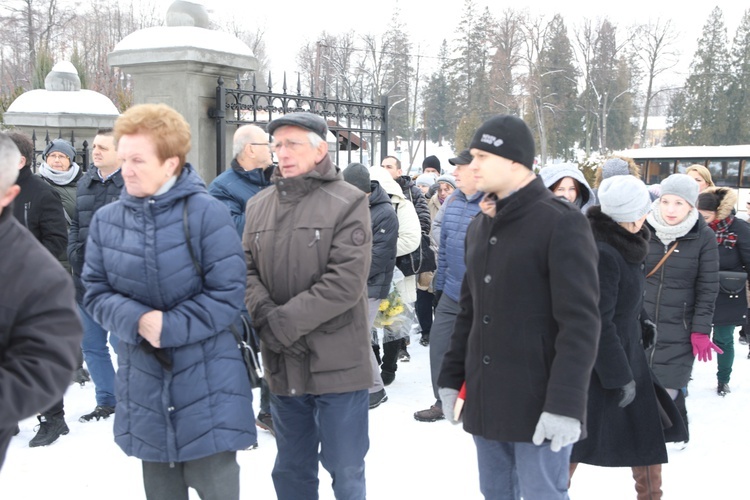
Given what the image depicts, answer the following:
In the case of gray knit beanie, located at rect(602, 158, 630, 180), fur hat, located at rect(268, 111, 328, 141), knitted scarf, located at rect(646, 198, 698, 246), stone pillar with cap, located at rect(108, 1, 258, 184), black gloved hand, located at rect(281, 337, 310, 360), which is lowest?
black gloved hand, located at rect(281, 337, 310, 360)

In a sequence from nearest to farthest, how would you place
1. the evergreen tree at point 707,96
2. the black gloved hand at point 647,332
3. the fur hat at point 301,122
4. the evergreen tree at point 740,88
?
the fur hat at point 301,122, the black gloved hand at point 647,332, the evergreen tree at point 740,88, the evergreen tree at point 707,96

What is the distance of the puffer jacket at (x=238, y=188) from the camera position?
4.39m

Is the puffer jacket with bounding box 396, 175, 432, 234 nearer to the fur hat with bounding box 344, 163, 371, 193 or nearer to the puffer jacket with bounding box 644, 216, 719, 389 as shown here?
the fur hat with bounding box 344, 163, 371, 193

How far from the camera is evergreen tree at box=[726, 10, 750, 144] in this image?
4881 centimetres

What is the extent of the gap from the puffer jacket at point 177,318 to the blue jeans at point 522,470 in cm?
97

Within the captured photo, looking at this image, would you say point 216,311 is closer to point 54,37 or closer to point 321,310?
point 321,310

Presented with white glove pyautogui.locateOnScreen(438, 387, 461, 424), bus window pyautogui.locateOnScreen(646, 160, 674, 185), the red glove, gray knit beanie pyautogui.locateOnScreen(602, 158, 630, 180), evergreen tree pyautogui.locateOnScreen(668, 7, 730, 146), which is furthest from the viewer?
evergreen tree pyautogui.locateOnScreen(668, 7, 730, 146)

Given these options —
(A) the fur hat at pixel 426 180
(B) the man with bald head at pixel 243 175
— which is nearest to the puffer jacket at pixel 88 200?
(B) the man with bald head at pixel 243 175

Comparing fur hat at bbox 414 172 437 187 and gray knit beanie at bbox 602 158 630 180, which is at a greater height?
gray knit beanie at bbox 602 158 630 180

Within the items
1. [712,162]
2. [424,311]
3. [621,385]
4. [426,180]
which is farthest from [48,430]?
[712,162]

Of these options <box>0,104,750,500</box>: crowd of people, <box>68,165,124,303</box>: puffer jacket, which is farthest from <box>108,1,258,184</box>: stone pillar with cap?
<box>0,104,750,500</box>: crowd of people

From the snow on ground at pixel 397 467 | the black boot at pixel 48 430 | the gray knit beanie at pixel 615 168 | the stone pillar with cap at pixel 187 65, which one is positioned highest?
the stone pillar with cap at pixel 187 65

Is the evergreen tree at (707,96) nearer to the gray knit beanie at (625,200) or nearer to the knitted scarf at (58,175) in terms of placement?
the knitted scarf at (58,175)

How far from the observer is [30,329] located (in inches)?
71.1
